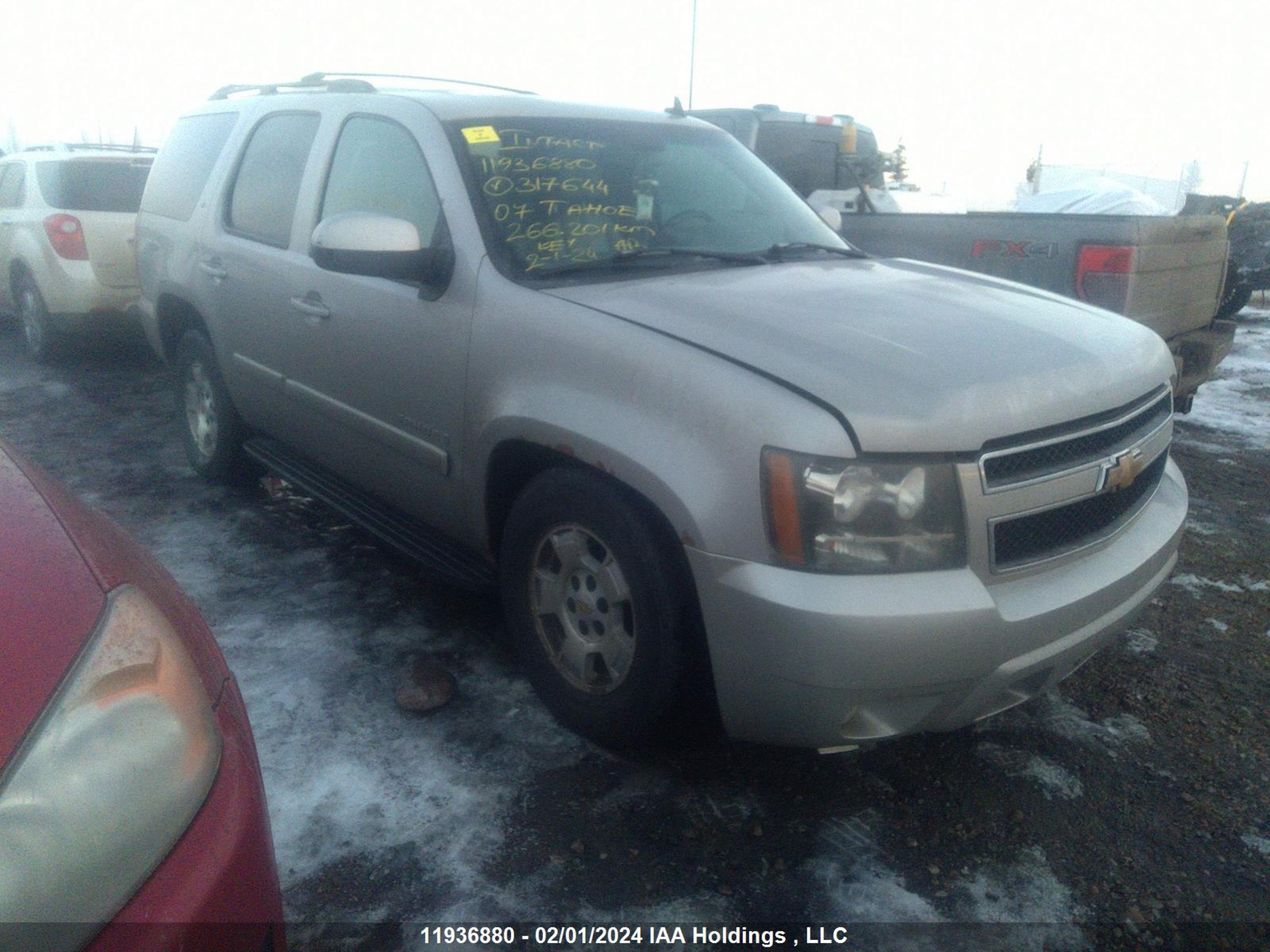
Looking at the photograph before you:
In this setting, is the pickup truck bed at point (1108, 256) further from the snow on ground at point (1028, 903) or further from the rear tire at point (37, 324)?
the rear tire at point (37, 324)

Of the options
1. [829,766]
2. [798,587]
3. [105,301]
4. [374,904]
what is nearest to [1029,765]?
[829,766]

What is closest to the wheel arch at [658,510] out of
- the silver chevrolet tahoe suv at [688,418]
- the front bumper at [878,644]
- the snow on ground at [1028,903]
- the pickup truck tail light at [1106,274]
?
the silver chevrolet tahoe suv at [688,418]

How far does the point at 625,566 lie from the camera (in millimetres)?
2400

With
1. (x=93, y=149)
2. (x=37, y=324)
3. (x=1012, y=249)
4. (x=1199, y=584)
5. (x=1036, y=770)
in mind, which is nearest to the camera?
(x=1036, y=770)

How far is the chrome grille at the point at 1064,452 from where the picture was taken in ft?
7.13

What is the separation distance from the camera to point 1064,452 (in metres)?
2.33

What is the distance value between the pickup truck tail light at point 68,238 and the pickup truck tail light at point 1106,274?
6943mm

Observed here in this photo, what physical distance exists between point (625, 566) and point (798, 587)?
1.67 feet

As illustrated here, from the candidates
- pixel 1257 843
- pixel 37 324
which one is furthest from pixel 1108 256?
pixel 37 324

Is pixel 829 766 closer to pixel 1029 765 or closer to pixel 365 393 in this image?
pixel 1029 765

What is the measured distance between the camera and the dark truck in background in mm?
4309

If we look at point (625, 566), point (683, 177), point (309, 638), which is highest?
point (683, 177)

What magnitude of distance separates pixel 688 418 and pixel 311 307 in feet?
6.39

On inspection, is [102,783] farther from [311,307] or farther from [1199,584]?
[1199,584]
